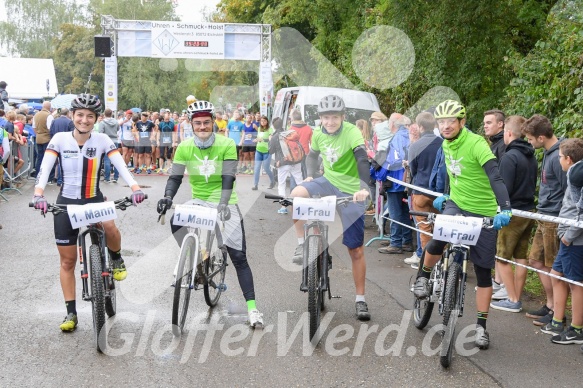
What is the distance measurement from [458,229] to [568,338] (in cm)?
148

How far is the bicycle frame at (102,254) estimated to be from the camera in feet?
20.6

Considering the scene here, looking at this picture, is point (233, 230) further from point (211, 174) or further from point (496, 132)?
point (496, 132)

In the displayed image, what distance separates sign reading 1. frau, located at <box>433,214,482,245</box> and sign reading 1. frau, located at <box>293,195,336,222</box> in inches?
37.7

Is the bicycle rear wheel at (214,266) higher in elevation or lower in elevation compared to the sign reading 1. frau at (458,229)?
lower

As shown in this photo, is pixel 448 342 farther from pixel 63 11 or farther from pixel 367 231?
pixel 63 11

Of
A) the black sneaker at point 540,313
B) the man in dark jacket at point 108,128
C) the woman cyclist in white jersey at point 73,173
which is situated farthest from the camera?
the man in dark jacket at point 108,128

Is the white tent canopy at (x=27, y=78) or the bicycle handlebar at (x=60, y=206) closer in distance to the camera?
the bicycle handlebar at (x=60, y=206)

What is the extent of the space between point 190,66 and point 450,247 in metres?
57.4

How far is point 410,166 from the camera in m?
10.0

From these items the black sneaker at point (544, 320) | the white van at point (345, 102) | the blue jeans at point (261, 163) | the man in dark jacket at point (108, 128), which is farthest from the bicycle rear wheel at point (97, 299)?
the man in dark jacket at point (108, 128)

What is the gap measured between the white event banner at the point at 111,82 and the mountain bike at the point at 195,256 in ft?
79.5

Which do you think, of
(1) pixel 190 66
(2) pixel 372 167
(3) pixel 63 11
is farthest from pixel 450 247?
(3) pixel 63 11

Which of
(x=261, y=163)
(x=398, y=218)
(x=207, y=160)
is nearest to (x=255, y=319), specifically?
(x=207, y=160)

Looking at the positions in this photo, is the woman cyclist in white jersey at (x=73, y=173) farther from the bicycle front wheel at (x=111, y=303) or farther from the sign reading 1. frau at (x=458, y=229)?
the sign reading 1. frau at (x=458, y=229)
